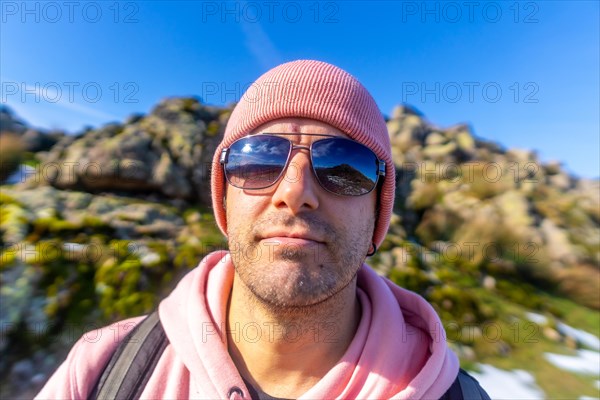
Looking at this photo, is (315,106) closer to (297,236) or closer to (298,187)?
(298,187)

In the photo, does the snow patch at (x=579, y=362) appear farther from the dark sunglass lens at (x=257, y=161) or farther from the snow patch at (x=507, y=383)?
the dark sunglass lens at (x=257, y=161)

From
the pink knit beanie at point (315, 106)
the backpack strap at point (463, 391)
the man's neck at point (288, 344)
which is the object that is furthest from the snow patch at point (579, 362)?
the man's neck at point (288, 344)

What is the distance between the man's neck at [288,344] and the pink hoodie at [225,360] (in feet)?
0.46

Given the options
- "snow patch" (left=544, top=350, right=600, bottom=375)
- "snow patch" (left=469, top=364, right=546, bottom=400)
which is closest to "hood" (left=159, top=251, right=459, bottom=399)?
"snow patch" (left=469, top=364, right=546, bottom=400)

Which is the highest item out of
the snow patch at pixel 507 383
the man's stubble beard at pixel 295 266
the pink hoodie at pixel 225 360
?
the man's stubble beard at pixel 295 266

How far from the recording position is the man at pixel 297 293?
64.7 inches

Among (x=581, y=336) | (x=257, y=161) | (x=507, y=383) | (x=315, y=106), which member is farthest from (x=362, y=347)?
(x=581, y=336)

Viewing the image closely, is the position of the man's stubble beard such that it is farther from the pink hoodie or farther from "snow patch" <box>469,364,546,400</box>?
"snow patch" <box>469,364,546,400</box>

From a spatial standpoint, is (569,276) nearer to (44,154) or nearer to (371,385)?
(371,385)

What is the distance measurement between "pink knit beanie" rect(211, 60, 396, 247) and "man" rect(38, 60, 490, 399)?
0.01 meters

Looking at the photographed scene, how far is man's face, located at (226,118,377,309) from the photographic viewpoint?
1.65 meters

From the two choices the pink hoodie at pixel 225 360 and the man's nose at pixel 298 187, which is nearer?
the pink hoodie at pixel 225 360

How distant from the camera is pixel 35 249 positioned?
493 centimetres

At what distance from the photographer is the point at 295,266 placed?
1654mm
